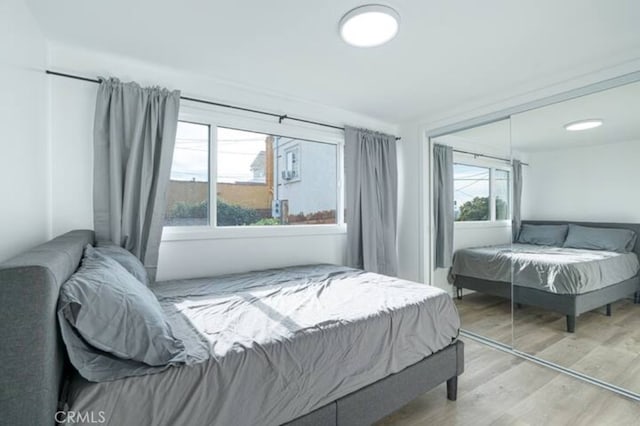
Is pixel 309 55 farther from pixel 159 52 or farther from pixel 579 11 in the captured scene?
pixel 579 11

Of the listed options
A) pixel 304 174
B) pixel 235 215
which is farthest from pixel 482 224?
pixel 235 215

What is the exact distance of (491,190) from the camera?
3143 millimetres

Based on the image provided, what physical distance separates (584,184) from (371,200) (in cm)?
184

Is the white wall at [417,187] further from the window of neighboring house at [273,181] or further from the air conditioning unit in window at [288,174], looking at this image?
the air conditioning unit in window at [288,174]

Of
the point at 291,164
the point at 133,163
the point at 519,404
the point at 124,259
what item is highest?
the point at 291,164

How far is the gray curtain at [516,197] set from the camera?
285cm

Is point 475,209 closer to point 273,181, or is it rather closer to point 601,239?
point 601,239

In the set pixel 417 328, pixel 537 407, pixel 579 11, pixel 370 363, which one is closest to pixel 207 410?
pixel 370 363

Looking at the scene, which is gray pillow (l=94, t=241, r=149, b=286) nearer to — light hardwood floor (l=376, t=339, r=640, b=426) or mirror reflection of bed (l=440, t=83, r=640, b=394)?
light hardwood floor (l=376, t=339, r=640, b=426)

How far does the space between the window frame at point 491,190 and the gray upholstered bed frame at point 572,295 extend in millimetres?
242

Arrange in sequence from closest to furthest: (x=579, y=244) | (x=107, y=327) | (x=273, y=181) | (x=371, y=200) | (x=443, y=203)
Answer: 1. (x=107, y=327)
2. (x=579, y=244)
3. (x=273, y=181)
4. (x=371, y=200)
5. (x=443, y=203)

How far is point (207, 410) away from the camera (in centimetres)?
109

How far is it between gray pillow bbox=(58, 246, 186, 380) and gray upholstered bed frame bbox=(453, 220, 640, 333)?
2973 mm

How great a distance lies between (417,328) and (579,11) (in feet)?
6.61
